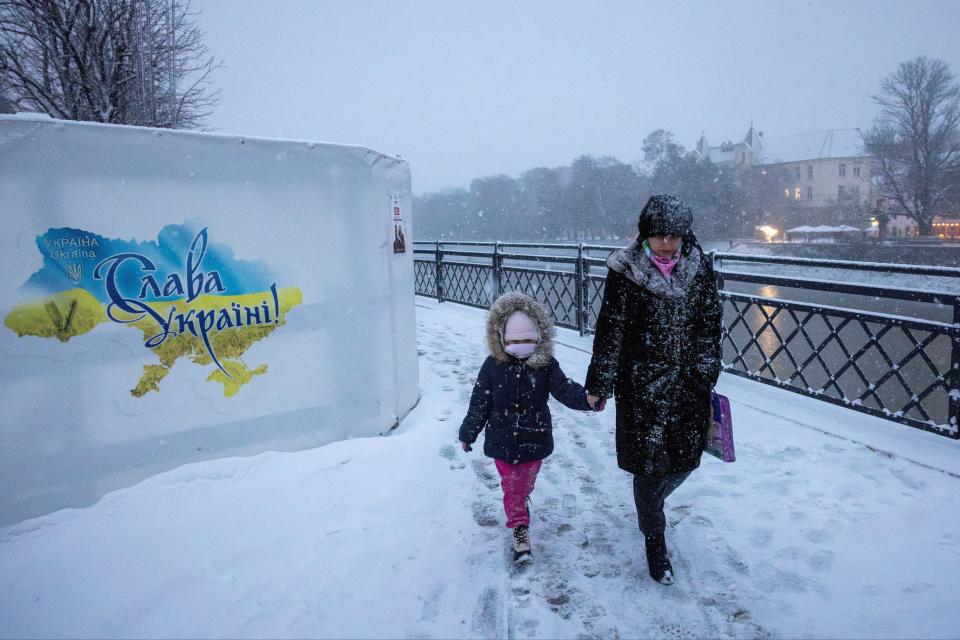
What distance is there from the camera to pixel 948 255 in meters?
26.6

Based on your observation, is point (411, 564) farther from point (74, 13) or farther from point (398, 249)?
point (74, 13)

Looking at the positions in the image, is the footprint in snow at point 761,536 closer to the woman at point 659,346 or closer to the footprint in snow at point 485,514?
the woman at point 659,346

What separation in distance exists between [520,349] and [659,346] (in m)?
0.71

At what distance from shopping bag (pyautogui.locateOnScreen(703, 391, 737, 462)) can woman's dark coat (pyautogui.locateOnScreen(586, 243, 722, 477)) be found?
0.08 metres

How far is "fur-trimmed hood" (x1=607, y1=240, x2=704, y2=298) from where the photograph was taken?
2332 mm

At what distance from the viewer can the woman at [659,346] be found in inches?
92.8

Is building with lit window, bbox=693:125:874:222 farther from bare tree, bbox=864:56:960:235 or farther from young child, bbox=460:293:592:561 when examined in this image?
young child, bbox=460:293:592:561

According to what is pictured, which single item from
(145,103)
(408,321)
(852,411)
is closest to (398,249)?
(408,321)

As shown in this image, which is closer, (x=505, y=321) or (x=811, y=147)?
(x=505, y=321)

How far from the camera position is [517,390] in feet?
8.93

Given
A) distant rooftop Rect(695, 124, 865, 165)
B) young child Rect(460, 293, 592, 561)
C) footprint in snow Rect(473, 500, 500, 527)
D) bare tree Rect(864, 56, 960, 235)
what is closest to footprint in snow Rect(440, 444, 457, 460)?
footprint in snow Rect(473, 500, 500, 527)

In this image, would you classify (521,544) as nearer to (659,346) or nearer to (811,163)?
(659,346)

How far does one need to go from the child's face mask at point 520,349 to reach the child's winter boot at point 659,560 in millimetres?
1132

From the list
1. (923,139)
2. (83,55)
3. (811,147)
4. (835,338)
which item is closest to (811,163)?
(811,147)
